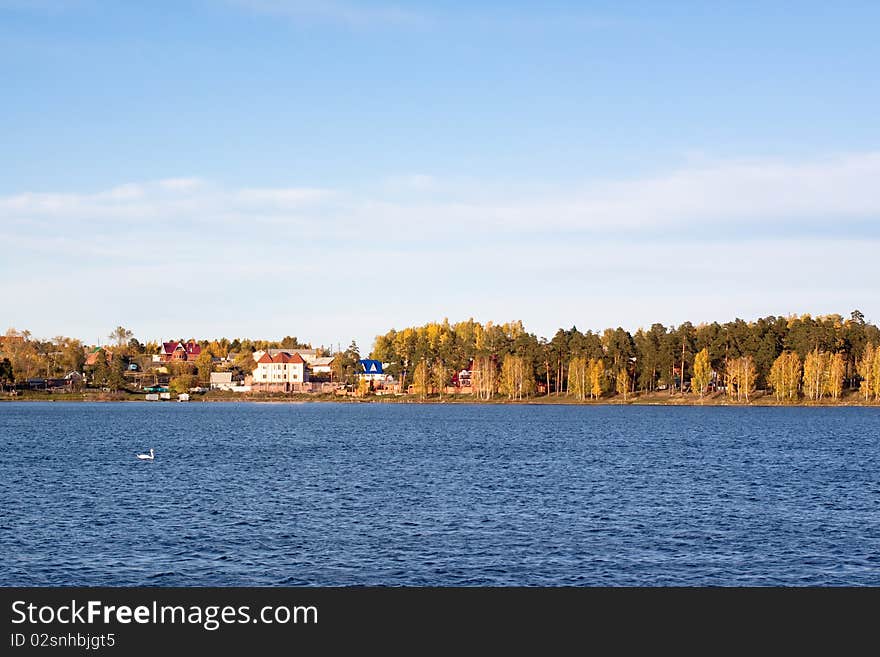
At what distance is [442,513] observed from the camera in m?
49.7

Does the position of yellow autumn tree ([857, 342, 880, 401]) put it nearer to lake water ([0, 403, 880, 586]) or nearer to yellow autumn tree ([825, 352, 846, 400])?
yellow autumn tree ([825, 352, 846, 400])

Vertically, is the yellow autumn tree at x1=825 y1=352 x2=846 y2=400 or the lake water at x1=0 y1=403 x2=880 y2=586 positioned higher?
the yellow autumn tree at x1=825 y1=352 x2=846 y2=400

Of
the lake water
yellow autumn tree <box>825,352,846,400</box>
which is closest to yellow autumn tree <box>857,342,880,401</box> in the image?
yellow autumn tree <box>825,352,846,400</box>

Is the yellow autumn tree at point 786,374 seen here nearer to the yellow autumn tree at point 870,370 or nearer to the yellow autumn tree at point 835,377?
the yellow autumn tree at point 835,377

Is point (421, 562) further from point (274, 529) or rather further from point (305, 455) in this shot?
point (305, 455)

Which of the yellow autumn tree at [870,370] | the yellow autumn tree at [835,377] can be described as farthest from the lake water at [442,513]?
the yellow autumn tree at [835,377]

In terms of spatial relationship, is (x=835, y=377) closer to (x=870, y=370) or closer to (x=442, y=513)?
(x=870, y=370)

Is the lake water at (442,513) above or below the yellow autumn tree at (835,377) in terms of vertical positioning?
below

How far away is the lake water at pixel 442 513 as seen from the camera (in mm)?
36188

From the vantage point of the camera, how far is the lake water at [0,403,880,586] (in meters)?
36.2

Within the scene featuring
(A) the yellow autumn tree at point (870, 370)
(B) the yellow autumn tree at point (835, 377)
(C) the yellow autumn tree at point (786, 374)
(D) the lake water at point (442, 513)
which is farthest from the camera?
(B) the yellow autumn tree at point (835, 377)

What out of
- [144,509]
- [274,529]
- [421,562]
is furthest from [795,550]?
[144,509]

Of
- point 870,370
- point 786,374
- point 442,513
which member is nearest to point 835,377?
point 870,370
